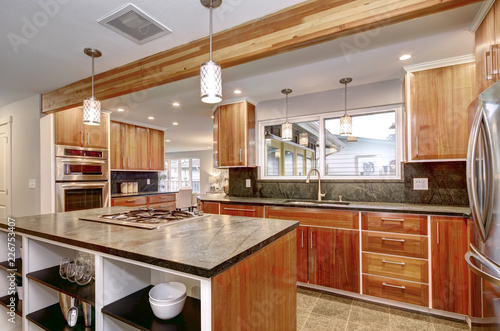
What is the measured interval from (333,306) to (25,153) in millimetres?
4581

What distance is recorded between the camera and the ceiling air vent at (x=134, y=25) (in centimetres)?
166

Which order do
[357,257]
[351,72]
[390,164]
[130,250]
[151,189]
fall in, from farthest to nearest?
[151,189]
[390,164]
[351,72]
[357,257]
[130,250]

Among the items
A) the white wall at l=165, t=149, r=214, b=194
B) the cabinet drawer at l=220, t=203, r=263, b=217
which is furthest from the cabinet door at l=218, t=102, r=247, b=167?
the white wall at l=165, t=149, r=214, b=194

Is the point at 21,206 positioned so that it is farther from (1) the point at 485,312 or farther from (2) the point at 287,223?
(1) the point at 485,312

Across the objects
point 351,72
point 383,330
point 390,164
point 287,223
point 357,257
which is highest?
point 351,72

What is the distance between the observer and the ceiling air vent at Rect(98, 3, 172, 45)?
166 cm

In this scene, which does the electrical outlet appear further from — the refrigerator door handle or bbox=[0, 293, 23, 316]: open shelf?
bbox=[0, 293, 23, 316]: open shelf

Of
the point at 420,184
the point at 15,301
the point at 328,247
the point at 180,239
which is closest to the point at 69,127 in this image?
the point at 15,301

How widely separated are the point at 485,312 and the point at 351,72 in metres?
2.23

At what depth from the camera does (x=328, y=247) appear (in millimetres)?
2604

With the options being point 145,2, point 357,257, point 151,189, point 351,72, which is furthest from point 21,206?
point 351,72

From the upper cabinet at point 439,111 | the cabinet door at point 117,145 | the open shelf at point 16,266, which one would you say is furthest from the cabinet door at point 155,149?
the upper cabinet at point 439,111

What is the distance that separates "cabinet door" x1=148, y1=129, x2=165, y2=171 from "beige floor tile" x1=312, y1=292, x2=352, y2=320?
4372mm

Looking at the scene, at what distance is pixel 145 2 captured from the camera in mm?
1562
